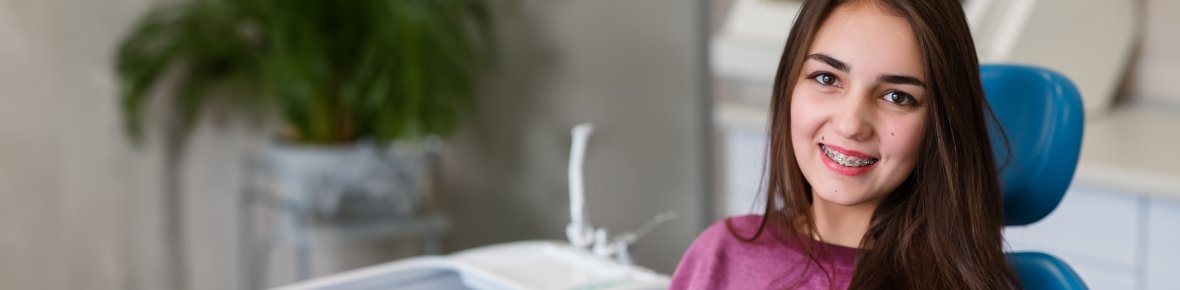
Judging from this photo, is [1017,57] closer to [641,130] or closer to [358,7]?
[641,130]

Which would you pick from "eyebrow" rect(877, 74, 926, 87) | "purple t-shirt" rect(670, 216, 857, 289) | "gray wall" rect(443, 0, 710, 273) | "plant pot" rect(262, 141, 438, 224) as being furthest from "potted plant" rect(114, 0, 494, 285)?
"eyebrow" rect(877, 74, 926, 87)

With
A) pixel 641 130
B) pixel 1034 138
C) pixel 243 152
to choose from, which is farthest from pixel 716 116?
pixel 1034 138

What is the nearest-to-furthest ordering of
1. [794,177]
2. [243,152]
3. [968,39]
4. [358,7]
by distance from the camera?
[968,39]
[794,177]
[358,7]
[243,152]

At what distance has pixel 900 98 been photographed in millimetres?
1147

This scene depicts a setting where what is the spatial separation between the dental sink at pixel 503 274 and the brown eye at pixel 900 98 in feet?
1.76

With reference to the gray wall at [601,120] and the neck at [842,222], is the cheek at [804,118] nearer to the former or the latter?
the neck at [842,222]

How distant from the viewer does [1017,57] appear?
229cm

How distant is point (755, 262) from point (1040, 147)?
29cm

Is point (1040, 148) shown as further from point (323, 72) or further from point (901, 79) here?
point (323, 72)

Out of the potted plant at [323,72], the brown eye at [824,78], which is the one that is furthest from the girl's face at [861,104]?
the potted plant at [323,72]

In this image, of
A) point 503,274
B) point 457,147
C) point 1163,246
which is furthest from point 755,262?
point 457,147

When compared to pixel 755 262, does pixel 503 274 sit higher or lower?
lower

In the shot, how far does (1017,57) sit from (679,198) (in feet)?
3.62

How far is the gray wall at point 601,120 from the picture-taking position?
3.11 metres
